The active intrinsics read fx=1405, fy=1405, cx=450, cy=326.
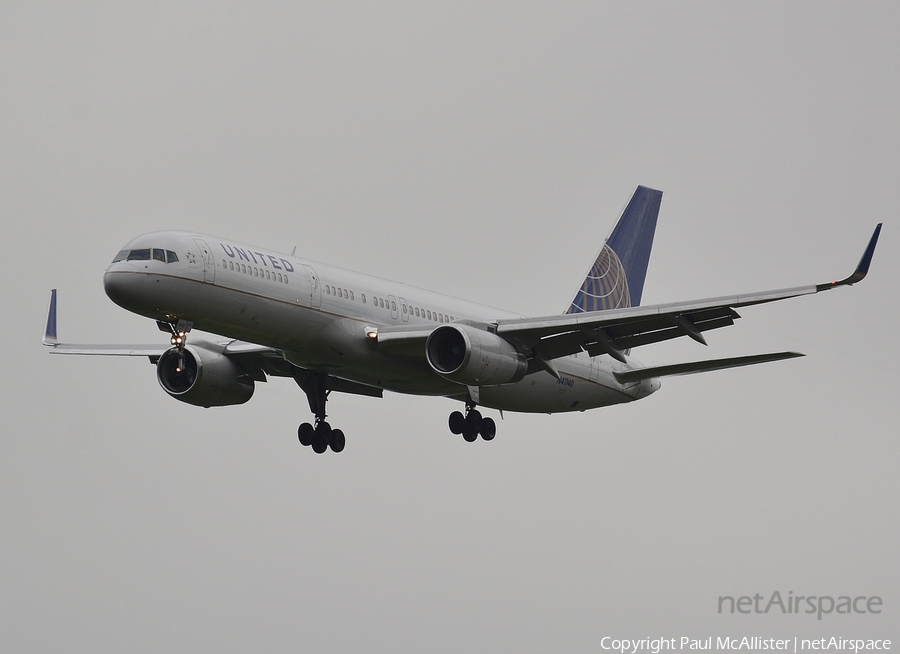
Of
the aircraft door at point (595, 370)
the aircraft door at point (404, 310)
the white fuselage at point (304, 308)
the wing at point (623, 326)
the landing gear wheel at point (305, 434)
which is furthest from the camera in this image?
the aircraft door at point (595, 370)

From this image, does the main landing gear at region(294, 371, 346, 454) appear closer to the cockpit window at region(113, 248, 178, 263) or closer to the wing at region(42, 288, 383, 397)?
the wing at region(42, 288, 383, 397)

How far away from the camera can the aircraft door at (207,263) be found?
3366 centimetres

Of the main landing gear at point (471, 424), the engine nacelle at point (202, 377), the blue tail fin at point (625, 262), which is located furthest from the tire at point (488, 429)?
the engine nacelle at point (202, 377)

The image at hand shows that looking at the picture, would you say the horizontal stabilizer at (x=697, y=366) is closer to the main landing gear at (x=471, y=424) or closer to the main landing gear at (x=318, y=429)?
the main landing gear at (x=471, y=424)

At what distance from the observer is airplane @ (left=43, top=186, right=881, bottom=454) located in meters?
33.6

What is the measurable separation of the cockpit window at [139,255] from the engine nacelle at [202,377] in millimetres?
6126

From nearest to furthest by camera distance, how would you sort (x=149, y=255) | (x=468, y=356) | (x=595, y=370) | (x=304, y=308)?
1. (x=149, y=255)
2. (x=304, y=308)
3. (x=468, y=356)
4. (x=595, y=370)

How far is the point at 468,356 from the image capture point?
35562mm

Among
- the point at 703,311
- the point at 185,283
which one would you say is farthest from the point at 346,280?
the point at 703,311

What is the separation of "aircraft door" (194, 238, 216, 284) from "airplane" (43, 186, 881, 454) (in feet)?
0.11

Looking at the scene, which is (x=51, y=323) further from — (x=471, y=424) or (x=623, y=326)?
(x=623, y=326)

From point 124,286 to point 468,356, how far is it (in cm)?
868

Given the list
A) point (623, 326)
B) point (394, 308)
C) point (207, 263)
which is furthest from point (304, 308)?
point (623, 326)

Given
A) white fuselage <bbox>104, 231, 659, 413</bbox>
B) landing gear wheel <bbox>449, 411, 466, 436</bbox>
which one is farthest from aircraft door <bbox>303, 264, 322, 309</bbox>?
landing gear wheel <bbox>449, 411, 466, 436</bbox>
